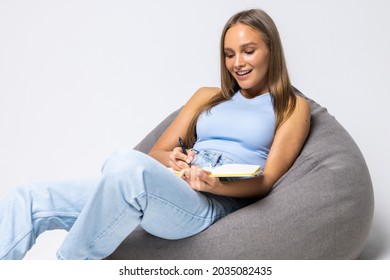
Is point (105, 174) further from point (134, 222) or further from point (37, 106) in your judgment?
point (37, 106)

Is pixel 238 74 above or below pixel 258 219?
above

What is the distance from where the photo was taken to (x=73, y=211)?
8.24 ft

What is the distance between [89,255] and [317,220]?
0.85m

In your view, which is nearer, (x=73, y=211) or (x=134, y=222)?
(x=134, y=222)

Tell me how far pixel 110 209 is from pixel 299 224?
28.4 inches

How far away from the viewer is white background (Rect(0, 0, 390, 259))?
3.81m

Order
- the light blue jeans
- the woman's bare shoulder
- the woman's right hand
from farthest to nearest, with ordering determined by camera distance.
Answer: the woman's bare shoulder
the woman's right hand
the light blue jeans

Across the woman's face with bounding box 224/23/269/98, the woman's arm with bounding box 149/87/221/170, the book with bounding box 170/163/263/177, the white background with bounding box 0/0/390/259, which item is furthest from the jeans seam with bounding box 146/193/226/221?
the white background with bounding box 0/0/390/259

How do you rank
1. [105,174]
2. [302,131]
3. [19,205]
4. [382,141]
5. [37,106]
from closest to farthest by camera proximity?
[105,174], [19,205], [302,131], [382,141], [37,106]

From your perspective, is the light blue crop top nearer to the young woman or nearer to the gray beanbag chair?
the young woman

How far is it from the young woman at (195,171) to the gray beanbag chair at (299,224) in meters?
0.06

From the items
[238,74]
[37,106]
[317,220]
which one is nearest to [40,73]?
[37,106]

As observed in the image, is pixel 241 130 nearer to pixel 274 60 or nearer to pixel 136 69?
pixel 274 60

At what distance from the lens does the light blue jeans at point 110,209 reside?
7.30 feet
